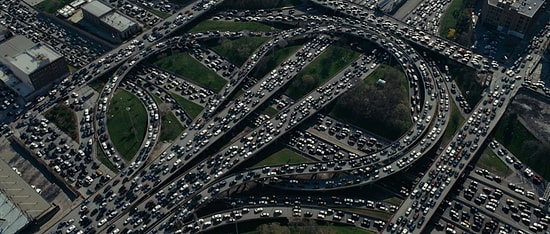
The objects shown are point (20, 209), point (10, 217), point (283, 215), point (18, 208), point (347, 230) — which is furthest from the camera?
point (18, 208)

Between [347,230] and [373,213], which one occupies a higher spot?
[347,230]

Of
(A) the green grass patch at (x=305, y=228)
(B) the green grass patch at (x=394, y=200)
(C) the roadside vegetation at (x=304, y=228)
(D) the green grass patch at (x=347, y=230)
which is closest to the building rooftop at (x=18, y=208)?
(A) the green grass patch at (x=305, y=228)

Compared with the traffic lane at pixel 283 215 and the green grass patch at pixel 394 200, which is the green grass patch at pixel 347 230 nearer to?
the traffic lane at pixel 283 215

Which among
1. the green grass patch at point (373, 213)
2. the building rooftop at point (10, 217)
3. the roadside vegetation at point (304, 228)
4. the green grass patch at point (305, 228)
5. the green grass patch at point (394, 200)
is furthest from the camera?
the green grass patch at point (394, 200)

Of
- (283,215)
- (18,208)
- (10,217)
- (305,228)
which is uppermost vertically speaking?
(18,208)

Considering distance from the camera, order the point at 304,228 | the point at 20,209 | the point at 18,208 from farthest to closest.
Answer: the point at 18,208 < the point at 20,209 < the point at 304,228

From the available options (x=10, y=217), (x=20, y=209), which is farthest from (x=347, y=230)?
(x=10, y=217)

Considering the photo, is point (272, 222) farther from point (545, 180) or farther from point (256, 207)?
point (545, 180)

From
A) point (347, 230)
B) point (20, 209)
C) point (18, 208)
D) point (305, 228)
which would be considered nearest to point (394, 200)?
point (347, 230)

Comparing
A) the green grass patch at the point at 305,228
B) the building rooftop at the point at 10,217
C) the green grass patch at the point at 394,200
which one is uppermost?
the building rooftop at the point at 10,217

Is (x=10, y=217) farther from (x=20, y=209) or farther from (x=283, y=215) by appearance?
(x=283, y=215)

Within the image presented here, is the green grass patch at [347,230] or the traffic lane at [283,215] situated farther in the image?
the traffic lane at [283,215]

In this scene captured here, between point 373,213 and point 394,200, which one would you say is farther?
point 394,200
